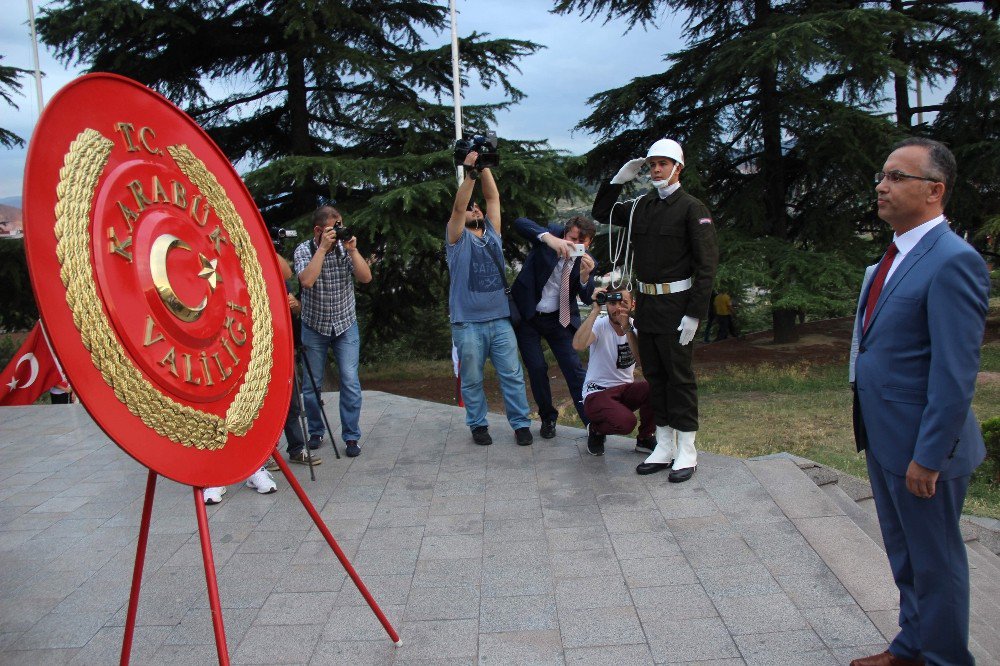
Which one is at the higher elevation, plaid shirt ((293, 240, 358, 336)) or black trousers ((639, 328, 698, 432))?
plaid shirt ((293, 240, 358, 336))

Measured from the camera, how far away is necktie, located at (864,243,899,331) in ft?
8.66

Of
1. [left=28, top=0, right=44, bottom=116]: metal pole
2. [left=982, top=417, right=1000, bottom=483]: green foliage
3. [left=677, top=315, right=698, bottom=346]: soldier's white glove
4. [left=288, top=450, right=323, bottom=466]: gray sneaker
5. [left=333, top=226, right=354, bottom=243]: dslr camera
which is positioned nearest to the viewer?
[left=677, top=315, right=698, bottom=346]: soldier's white glove

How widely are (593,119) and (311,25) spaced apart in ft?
25.2

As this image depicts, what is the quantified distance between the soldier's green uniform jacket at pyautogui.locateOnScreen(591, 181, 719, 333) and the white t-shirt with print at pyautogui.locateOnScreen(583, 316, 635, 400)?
0.41 meters

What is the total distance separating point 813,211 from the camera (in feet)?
51.8

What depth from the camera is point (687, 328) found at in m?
4.57

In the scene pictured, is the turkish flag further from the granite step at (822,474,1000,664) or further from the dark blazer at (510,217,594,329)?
the granite step at (822,474,1000,664)

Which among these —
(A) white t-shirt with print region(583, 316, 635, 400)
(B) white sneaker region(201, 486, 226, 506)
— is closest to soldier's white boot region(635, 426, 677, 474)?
(A) white t-shirt with print region(583, 316, 635, 400)

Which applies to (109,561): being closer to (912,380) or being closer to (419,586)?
(419,586)

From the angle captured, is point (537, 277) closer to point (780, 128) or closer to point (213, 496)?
point (213, 496)

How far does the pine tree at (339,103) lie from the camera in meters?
10.3

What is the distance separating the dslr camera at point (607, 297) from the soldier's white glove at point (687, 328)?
584 millimetres

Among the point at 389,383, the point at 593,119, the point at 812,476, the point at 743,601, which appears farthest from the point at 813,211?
the point at 743,601

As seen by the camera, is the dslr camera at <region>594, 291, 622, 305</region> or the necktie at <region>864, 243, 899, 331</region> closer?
the necktie at <region>864, 243, 899, 331</region>
